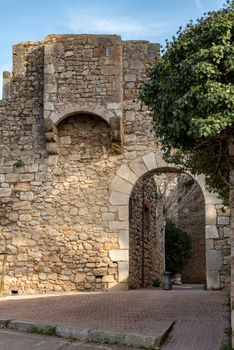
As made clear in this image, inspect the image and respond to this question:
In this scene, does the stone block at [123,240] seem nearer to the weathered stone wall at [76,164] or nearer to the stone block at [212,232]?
the weathered stone wall at [76,164]

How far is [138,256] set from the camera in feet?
45.0

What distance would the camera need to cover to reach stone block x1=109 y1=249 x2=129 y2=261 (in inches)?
436

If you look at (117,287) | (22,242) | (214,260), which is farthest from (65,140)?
(214,260)

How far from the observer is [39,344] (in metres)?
5.83

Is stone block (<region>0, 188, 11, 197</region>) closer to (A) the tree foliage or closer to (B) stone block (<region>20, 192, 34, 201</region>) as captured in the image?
(B) stone block (<region>20, 192, 34, 201</region>)

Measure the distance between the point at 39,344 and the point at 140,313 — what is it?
2.12 m

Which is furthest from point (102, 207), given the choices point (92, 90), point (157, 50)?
Answer: point (157, 50)

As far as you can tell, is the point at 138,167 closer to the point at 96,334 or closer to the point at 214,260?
the point at 214,260

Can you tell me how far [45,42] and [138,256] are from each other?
612 centimetres

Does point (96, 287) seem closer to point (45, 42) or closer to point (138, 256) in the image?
point (138, 256)

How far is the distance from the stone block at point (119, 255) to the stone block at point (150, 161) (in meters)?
1.97

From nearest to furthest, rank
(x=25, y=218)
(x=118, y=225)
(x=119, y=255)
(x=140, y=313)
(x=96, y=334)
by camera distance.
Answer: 1. (x=96, y=334)
2. (x=140, y=313)
3. (x=119, y=255)
4. (x=118, y=225)
5. (x=25, y=218)

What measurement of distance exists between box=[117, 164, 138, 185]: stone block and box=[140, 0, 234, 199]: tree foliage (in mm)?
5606

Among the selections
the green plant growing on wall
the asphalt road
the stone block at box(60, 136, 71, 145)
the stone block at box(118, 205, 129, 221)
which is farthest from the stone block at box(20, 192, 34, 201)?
the green plant growing on wall
